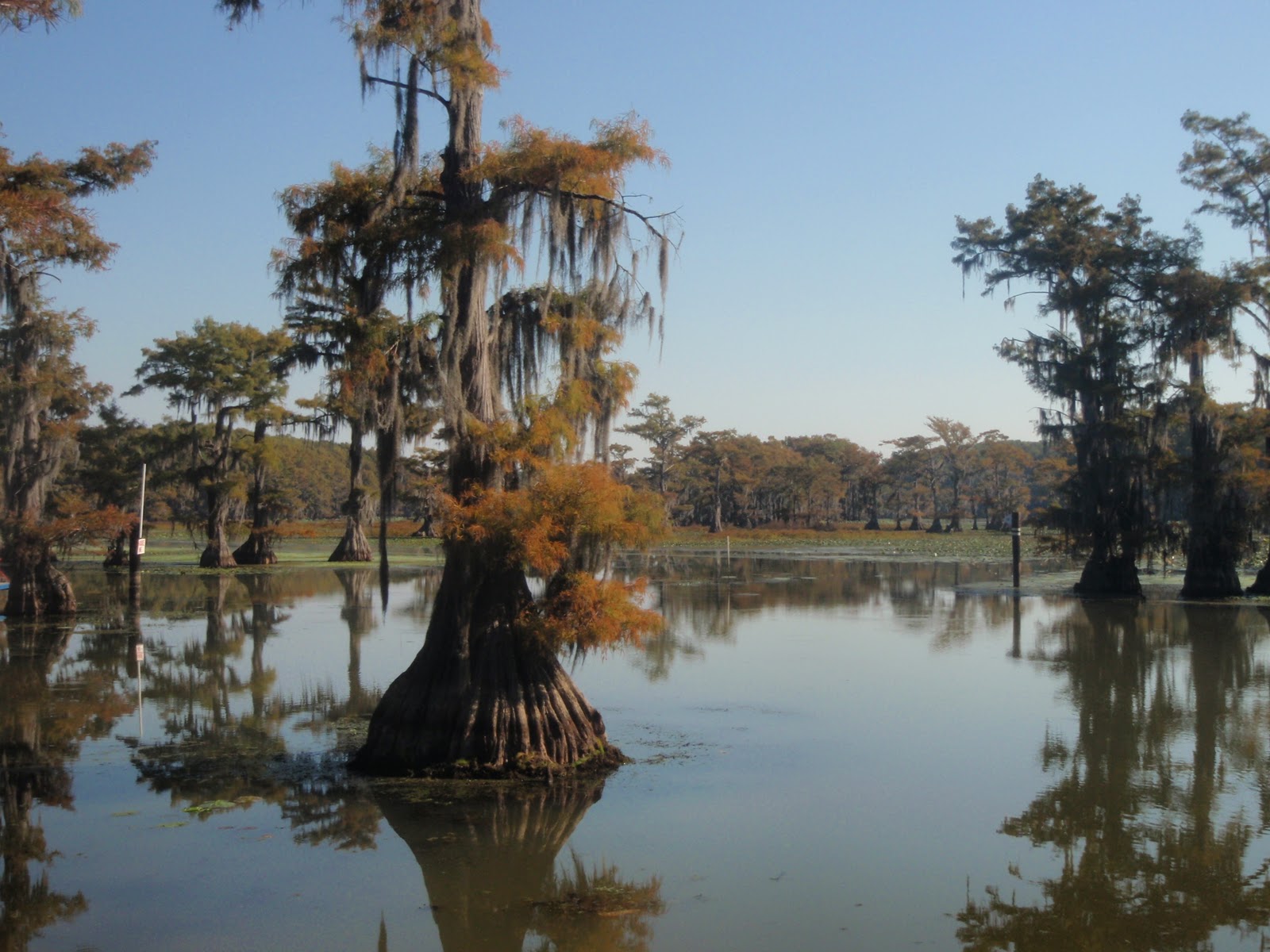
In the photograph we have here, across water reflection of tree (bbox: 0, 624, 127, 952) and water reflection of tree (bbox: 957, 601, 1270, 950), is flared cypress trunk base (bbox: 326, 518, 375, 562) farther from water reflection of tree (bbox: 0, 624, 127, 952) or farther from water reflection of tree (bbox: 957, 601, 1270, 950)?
water reflection of tree (bbox: 957, 601, 1270, 950)

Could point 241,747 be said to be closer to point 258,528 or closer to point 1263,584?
point 1263,584

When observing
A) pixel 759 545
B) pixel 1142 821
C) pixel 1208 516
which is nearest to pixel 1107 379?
pixel 1208 516

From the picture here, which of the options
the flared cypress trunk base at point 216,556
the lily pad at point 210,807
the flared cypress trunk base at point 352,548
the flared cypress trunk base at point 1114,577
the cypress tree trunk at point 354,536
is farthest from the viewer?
the flared cypress trunk base at point 352,548

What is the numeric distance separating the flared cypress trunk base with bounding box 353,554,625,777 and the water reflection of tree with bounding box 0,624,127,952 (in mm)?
2543

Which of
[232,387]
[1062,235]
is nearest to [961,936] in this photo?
[1062,235]

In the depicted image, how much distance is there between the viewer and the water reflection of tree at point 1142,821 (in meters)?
6.34

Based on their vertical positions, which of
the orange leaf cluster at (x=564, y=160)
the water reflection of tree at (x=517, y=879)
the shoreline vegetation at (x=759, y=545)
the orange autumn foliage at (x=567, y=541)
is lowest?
the water reflection of tree at (x=517, y=879)

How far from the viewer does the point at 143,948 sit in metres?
5.96

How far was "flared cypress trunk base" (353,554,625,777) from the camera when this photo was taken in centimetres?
932

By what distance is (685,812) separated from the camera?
339 inches

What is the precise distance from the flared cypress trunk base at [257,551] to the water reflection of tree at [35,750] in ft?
64.6

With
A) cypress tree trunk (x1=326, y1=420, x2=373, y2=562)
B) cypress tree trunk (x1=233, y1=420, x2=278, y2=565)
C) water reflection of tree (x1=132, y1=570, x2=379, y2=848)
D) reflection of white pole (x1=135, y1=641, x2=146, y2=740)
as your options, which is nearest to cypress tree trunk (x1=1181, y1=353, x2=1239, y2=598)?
water reflection of tree (x1=132, y1=570, x2=379, y2=848)

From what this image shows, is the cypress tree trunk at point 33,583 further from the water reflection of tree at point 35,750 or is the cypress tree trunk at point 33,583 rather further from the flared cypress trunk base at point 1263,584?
the flared cypress trunk base at point 1263,584

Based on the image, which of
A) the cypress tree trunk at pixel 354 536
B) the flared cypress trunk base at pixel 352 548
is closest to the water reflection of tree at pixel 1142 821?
the cypress tree trunk at pixel 354 536
